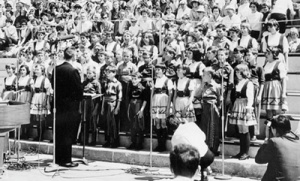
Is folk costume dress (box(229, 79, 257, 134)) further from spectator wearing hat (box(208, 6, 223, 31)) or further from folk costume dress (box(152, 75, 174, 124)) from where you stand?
spectator wearing hat (box(208, 6, 223, 31))

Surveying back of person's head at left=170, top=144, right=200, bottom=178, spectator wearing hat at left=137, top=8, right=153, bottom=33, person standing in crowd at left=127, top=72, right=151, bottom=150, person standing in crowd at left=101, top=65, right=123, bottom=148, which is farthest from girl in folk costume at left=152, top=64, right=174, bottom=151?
back of person's head at left=170, top=144, right=200, bottom=178

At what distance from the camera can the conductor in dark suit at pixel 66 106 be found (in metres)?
10.4

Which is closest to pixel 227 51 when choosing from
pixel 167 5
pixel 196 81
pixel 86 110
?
pixel 196 81

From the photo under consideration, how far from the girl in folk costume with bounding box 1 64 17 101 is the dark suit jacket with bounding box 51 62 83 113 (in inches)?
137

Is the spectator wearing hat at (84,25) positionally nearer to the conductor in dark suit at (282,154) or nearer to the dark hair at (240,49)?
the dark hair at (240,49)

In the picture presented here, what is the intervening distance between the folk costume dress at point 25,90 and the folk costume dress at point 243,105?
564 centimetres

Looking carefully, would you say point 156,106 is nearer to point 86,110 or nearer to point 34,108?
point 86,110

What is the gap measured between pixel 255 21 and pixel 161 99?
11.1ft

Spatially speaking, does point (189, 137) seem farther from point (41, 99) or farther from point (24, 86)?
point (24, 86)

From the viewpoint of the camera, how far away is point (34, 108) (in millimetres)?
13070

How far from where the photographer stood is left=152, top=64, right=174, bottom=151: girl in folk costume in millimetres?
11008

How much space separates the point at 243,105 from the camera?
32.9 ft

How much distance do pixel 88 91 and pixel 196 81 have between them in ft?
8.25

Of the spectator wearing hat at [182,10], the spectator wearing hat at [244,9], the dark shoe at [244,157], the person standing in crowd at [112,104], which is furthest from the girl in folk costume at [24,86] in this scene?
the dark shoe at [244,157]
